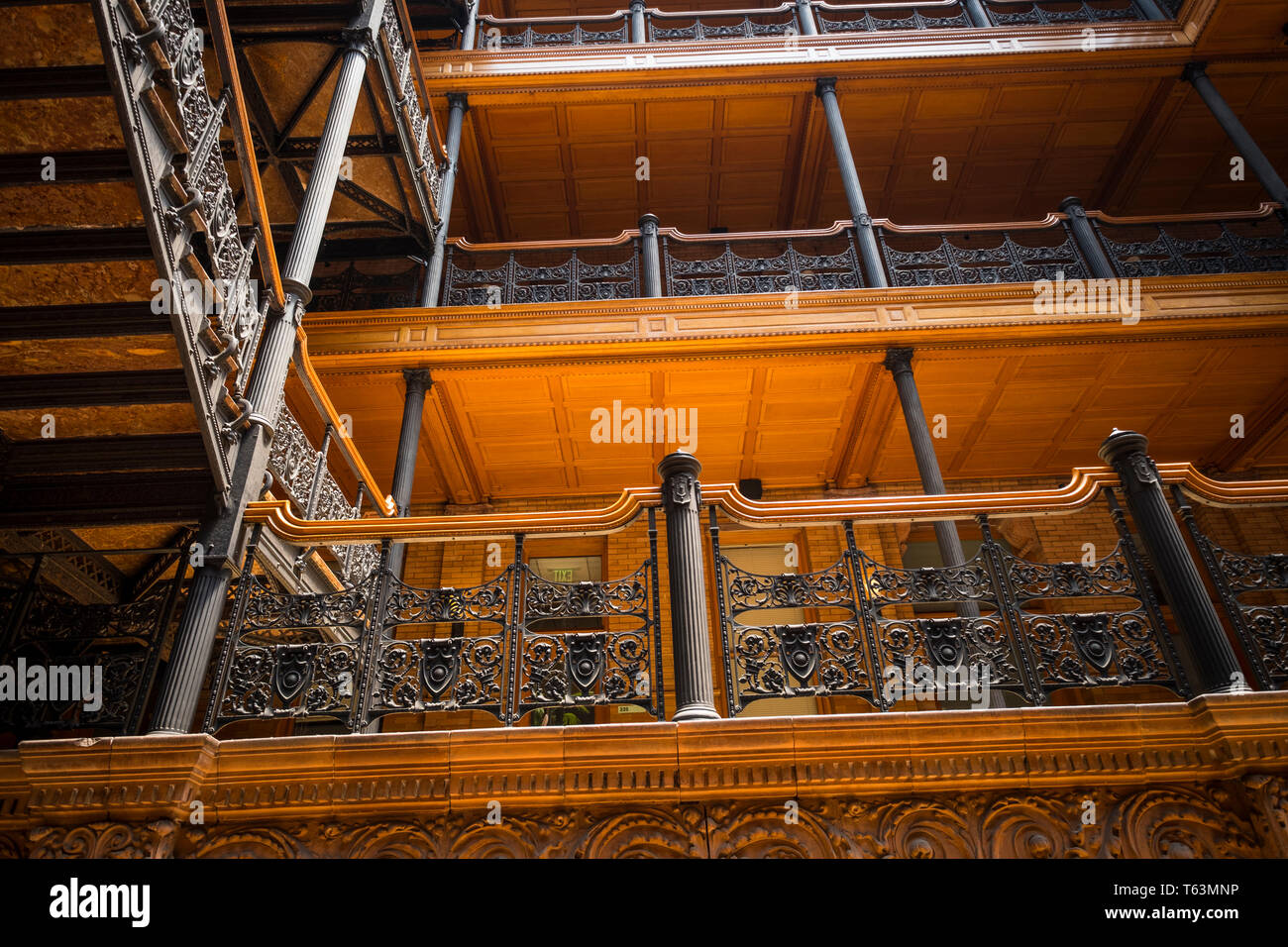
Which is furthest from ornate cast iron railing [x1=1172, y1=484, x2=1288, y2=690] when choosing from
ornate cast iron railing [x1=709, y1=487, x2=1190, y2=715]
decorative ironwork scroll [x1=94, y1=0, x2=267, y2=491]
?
decorative ironwork scroll [x1=94, y1=0, x2=267, y2=491]

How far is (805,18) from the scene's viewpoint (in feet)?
37.2

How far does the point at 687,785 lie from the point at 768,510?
1496 mm

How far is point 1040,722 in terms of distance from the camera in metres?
3.34

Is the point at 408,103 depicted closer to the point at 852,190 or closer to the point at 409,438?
the point at 409,438

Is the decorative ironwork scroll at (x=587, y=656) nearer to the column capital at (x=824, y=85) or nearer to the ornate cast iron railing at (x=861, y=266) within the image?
the ornate cast iron railing at (x=861, y=266)

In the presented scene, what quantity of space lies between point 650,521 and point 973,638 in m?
1.68

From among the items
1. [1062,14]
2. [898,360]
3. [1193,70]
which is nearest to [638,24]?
[1062,14]

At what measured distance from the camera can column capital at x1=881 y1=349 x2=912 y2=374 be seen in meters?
8.00

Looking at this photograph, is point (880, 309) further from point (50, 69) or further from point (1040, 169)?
point (50, 69)

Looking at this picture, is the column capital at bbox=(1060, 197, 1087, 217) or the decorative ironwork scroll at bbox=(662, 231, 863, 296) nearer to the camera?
the decorative ironwork scroll at bbox=(662, 231, 863, 296)

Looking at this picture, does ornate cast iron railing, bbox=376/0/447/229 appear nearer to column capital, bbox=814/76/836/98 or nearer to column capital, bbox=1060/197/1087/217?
column capital, bbox=814/76/836/98

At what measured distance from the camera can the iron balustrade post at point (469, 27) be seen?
1112 centimetres

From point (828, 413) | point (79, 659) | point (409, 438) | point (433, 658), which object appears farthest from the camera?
point (828, 413)

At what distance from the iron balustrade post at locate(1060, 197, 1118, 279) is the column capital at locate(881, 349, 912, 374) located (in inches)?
95.3
